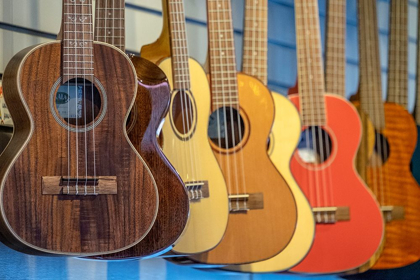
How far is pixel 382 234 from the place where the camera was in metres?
2.44

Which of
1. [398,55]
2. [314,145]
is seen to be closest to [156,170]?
[314,145]

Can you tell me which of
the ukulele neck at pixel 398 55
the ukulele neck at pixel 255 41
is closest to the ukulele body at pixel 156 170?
the ukulele neck at pixel 255 41

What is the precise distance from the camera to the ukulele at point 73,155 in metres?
1.66

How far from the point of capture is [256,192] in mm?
2184

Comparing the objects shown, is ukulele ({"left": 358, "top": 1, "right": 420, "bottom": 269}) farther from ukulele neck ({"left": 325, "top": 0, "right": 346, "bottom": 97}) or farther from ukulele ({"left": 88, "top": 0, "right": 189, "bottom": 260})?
ukulele ({"left": 88, "top": 0, "right": 189, "bottom": 260})

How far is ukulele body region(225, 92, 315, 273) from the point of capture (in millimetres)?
2244

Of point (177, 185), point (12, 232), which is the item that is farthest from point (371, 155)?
point (12, 232)

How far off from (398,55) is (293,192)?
1.03 m

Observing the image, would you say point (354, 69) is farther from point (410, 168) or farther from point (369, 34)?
point (410, 168)

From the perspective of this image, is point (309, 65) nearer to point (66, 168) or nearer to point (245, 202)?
point (245, 202)

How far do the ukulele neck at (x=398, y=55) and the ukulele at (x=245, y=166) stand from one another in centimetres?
86

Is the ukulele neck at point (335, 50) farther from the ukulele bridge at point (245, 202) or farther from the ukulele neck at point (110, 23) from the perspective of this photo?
the ukulele neck at point (110, 23)

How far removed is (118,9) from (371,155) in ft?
3.88

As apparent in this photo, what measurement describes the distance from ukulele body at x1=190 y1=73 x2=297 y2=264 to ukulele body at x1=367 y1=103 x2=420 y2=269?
55cm
